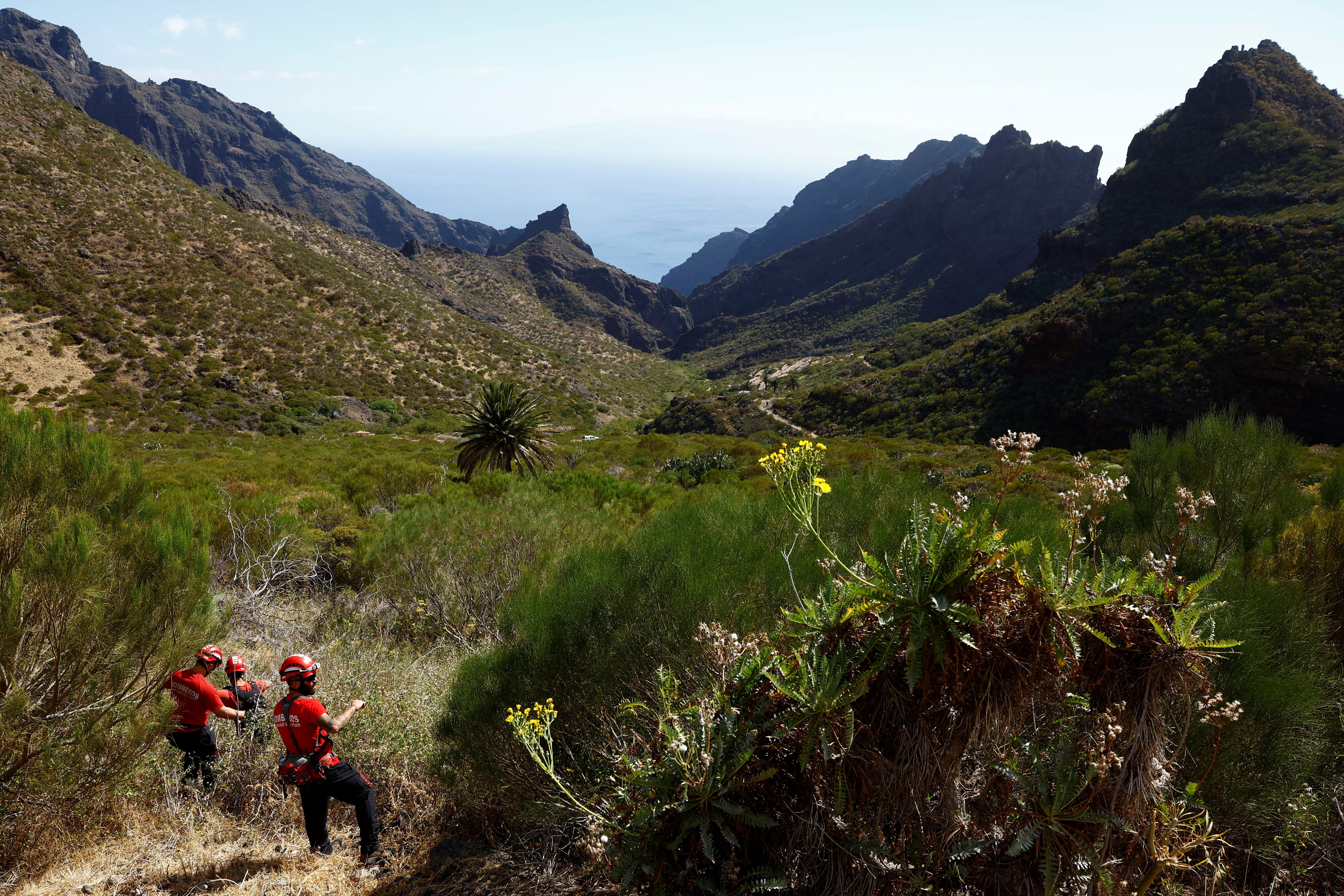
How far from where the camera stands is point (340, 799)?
4.70 meters

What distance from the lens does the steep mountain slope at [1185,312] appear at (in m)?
28.1

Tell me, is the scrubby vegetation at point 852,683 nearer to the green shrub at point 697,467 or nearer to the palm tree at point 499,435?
the palm tree at point 499,435

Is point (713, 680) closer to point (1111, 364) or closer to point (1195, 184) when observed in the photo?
point (1111, 364)

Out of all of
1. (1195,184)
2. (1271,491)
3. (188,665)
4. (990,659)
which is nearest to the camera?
(990,659)

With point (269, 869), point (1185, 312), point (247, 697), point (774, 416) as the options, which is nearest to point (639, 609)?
point (269, 869)

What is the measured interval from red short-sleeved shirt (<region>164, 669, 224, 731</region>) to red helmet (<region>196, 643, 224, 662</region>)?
4.7 inches

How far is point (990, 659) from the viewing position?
1.98 meters

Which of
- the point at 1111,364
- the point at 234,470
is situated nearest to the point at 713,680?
the point at 234,470

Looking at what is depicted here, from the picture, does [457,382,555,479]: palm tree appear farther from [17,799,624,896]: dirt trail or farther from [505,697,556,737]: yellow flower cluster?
[505,697,556,737]: yellow flower cluster

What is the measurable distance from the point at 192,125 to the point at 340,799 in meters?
229

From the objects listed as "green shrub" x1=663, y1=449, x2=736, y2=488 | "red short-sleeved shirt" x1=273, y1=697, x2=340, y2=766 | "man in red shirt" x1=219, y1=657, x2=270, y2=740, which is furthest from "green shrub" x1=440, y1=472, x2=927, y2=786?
"green shrub" x1=663, y1=449, x2=736, y2=488

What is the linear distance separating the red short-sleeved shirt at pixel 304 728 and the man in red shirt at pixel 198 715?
74 cm

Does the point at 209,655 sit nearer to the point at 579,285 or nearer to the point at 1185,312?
the point at 1185,312

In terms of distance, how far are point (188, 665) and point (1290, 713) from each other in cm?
782
